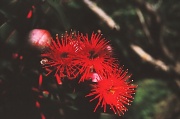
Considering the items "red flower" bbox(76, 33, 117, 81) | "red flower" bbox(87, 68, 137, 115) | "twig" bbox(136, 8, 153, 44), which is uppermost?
"twig" bbox(136, 8, 153, 44)

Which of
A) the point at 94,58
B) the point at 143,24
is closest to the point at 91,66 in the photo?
the point at 94,58

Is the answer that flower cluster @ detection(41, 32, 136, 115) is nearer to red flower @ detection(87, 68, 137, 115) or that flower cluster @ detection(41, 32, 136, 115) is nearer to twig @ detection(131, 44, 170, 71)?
red flower @ detection(87, 68, 137, 115)

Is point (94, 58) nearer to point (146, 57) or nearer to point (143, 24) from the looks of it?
point (146, 57)

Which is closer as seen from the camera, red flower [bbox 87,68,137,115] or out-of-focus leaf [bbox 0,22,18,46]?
red flower [bbox 87,68,137,115]

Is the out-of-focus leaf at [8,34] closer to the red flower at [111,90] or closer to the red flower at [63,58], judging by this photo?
the red flower at [63,58]

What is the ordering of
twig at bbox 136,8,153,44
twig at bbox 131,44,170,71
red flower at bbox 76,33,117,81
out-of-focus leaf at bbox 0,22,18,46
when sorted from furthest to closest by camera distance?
twig at bbox 136,8,153,44, twig at bbox 131,44,170,71, out-of-focus leaf at bbox 0,22,18,46, red flower at bbox 76,33,117,81

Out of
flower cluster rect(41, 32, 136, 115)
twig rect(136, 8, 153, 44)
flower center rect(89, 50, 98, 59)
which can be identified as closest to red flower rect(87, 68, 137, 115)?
flower cluster rect(41, 32, 136, 115)

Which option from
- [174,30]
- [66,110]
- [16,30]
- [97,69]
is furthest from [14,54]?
[174,30]
